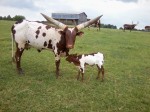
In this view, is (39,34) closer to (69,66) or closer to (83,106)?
(69,66)

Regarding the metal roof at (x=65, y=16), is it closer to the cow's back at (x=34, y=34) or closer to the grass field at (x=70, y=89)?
the grass field at (x=70, y=89)

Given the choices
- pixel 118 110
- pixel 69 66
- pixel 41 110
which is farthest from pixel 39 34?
pixel 118 110

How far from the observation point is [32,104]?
852 centimetres

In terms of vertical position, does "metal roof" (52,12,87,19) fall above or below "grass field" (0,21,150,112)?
above

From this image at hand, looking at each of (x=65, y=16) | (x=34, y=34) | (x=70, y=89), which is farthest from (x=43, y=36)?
(x=65, y=16)

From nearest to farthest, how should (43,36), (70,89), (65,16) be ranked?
(70,89)
(43,36)
(65,16)

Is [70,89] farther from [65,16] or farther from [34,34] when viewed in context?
[65,16]

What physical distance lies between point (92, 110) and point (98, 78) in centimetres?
327

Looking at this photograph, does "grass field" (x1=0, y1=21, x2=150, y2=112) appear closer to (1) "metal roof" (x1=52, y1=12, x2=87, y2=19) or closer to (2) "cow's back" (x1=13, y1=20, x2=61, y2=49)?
(2) "cow's back" (x1=13, y1=20, x2=61, y2=49)


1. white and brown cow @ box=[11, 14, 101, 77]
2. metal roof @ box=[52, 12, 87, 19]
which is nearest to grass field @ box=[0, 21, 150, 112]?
white and brown cow @ box=[11, 14, 101, 77]

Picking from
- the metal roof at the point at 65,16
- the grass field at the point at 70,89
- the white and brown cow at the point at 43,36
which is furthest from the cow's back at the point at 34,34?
the metal roof at the point at 65,16

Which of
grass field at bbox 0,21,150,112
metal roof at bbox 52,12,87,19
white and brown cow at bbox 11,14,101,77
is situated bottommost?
grass field at bbox 0,21,150,112

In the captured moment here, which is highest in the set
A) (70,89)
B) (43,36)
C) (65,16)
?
(65,16)

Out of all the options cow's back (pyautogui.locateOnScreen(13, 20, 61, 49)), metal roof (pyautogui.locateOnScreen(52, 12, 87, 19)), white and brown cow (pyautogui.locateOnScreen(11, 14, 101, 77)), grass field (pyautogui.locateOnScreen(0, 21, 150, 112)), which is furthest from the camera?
metal roof (pyautogui.locateOnScreen(52, 12, 87, 19))
